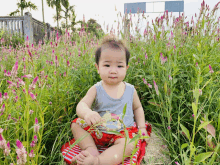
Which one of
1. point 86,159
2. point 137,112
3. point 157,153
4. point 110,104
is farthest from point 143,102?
point 86,159

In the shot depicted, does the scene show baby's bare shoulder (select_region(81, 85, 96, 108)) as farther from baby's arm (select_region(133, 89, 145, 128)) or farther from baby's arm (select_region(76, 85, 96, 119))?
baby's arm (select_region(133, 89, 145, 128))

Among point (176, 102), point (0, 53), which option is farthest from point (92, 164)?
point (0, 53)

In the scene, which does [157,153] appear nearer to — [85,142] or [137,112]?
[137,112]

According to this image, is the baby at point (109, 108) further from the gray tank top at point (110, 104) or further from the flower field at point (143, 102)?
the flower field at point (143, 102)

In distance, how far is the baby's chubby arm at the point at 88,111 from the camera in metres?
1.16

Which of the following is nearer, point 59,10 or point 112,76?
point 112,76

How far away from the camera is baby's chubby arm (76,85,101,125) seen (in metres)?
1.16

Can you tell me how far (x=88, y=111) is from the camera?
4.47ft

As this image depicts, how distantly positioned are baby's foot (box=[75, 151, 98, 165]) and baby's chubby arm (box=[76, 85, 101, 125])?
27 cm

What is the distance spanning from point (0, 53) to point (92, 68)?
2784mm

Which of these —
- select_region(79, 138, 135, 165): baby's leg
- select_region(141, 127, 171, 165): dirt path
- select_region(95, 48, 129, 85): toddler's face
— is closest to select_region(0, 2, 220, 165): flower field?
select_region(141, 127, 171, 165): dirt path

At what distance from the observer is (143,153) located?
57.8 inches

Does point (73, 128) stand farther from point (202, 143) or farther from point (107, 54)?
point (202, 143)

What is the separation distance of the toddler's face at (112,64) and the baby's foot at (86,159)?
658 mm
